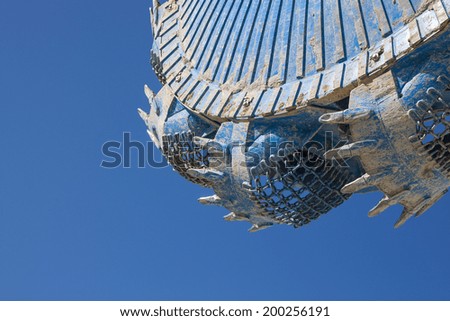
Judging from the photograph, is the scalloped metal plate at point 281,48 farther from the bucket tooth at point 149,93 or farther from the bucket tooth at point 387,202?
the bucket tooth at point 387,202

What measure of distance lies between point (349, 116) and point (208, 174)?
4.38 ft

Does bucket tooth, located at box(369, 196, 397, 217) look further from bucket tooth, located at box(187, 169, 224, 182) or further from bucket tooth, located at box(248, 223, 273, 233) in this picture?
bucket tooth, located at box(248, 223, 273, 233)

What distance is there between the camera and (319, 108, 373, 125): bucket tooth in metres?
6.24

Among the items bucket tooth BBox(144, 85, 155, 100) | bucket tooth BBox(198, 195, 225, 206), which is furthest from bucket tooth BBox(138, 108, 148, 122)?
bucket tooth BBox(198, 195, 225, 206)

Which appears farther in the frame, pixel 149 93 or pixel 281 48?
pixel 149 93

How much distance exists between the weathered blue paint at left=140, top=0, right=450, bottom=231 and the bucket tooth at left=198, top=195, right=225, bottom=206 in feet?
0.04

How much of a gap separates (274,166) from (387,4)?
53.4 inches

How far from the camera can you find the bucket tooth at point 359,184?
6430 millimetres

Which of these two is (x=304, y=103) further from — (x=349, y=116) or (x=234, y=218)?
(x=234, y=218)

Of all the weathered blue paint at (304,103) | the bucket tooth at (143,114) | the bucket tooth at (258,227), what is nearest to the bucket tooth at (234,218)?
the weathered blue paint at (304,103)

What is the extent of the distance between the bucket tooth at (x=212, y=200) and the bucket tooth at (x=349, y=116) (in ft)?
4.41

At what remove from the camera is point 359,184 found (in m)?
6.48

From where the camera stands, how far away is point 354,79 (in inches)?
249

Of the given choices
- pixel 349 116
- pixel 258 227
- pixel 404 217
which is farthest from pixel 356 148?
pixel 258 227
